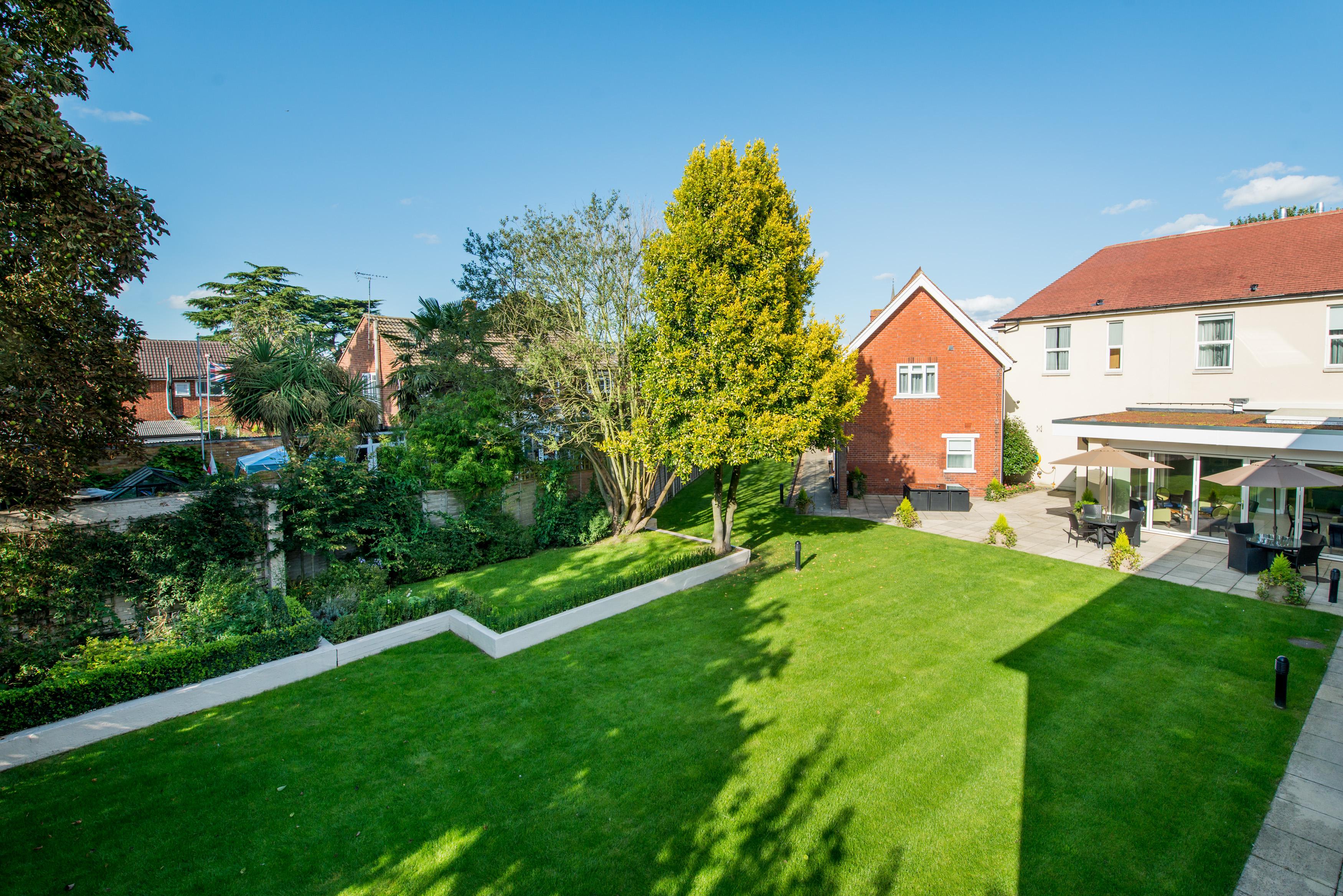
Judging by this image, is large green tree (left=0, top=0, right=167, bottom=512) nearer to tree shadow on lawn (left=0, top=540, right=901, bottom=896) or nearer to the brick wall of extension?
tree shadow on lawn (left=0, top=540, right=901, bottom=896)

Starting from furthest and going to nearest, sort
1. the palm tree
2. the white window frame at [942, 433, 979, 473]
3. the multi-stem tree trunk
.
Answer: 1. the white window frame at [942, 433, 979, 473]
2. the palm tree
3. the multi-stem tree trunk

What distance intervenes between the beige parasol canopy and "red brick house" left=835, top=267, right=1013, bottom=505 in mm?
4809

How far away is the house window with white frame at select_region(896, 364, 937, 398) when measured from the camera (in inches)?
893

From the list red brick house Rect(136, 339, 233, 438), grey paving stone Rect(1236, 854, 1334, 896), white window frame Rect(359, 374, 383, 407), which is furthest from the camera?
red brick house Rect(136, 339, 233, 438)

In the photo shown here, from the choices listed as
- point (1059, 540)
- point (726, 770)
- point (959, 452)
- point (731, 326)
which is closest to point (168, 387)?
point (731, 326)

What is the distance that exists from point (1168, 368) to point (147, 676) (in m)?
28.6


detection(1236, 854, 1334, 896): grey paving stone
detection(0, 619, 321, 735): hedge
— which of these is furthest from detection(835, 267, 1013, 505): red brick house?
detection(0, 619, 321, 735): hedge

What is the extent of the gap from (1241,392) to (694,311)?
19.4 metres

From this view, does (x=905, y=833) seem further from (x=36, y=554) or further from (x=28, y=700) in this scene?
(x=36, y=554)

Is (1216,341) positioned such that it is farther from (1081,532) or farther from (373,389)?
(373,389)

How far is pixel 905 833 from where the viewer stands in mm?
5594

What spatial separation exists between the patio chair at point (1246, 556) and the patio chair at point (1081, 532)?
2596 millimetres

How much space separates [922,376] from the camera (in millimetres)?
22797

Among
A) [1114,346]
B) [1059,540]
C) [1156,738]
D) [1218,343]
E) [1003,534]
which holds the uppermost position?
[1114,346]
